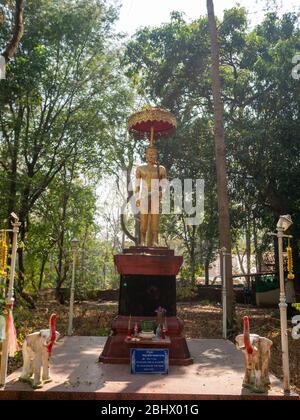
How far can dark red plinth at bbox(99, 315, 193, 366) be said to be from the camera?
6742mm

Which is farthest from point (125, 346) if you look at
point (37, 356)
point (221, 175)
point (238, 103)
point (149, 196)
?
point (238, 103)

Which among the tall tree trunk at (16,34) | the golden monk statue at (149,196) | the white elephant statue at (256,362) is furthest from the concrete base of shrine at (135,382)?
the tall tree trunk at (16,34)

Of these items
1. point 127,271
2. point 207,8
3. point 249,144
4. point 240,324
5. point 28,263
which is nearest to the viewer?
point 127,271

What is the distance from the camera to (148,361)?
600 cm

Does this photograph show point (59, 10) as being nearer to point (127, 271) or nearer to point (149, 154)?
point (149, 154)

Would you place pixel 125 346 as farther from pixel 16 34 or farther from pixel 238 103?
pixel 238 103

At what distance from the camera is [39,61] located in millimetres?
11906

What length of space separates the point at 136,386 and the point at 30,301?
376 inches

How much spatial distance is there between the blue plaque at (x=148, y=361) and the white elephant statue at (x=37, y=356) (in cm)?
128

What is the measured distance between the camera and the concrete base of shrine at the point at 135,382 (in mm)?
4984

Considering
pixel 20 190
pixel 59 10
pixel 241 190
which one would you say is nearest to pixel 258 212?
pixel 241 190

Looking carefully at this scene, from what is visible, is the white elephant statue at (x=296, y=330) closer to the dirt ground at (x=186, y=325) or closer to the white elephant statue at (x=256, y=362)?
the dirt ground at (x=186, y=325)

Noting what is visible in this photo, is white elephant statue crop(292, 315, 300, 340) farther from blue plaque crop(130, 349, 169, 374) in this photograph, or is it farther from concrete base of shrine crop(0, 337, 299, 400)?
blue plaque crop(130, 349, 169, 374)

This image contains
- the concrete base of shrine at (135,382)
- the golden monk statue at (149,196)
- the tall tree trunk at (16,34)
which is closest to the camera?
the concrete base of shrine at (135,382)
